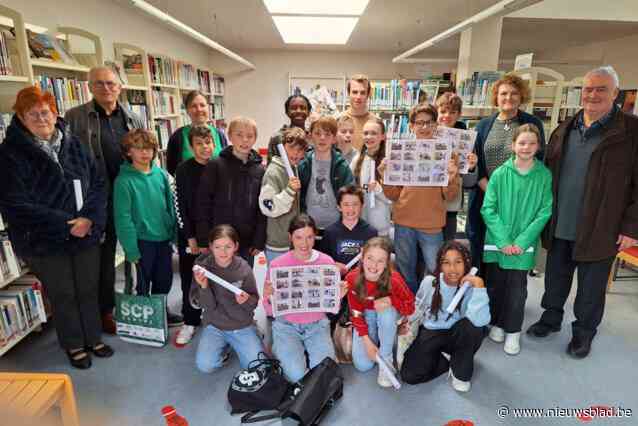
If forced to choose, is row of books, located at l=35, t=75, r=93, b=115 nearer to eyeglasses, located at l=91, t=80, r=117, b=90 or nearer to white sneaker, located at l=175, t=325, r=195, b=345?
eyeglasses, located at l=91, t=80, r=117, b=90

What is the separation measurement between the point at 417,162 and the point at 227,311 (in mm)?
1426

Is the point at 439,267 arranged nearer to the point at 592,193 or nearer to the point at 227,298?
the point at 592,193

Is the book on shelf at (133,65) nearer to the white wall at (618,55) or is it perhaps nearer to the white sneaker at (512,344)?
the white sneaker at (512,344)

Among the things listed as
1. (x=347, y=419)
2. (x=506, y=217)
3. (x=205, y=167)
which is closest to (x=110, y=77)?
(x=205, y=167)

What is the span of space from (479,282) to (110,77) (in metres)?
2.53

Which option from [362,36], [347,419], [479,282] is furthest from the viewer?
[362,36]

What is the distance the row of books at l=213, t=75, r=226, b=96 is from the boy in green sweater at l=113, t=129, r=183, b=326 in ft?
17.9

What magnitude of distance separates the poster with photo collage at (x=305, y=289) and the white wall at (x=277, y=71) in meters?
6.92

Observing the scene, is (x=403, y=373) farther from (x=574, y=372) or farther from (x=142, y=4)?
(x=142, y=4)

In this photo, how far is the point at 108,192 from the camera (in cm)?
234

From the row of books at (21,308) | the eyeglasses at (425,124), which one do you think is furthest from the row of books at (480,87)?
the row of books at (21,308)

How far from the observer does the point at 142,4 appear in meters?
2.39

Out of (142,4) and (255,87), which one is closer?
(142,4)

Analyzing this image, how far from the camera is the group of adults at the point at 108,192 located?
191 cm
